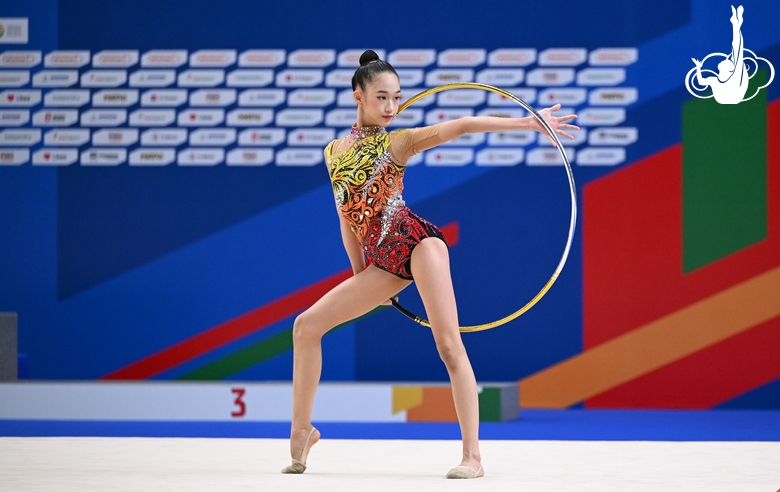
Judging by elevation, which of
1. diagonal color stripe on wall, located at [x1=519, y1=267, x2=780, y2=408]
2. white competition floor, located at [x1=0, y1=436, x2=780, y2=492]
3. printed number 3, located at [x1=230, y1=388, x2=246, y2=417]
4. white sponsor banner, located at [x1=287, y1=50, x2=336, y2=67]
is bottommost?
white competition floor, located at [x1=0, y1=436, x2=780, y2=492]

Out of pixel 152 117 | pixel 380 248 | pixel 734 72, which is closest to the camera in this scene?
pixel 380 248

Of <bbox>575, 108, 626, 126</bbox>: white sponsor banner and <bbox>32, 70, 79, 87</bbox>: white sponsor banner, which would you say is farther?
<bbox>32, 70, 79, 87</bbox>: white sponsor banner

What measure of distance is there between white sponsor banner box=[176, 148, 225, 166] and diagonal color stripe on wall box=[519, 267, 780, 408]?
107 inches

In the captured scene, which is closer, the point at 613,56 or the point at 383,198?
the point at 383,198

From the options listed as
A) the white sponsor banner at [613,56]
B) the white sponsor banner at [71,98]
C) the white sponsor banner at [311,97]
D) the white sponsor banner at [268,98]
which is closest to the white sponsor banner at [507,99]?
the white sponsor banner at [613,56]

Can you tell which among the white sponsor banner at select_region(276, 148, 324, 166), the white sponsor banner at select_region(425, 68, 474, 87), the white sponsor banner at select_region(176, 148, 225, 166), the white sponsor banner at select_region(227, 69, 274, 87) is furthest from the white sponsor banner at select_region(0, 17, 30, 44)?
the white sponsor banner at select_region(425, 68, 474, 87)

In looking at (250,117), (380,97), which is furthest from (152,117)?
(380,97)

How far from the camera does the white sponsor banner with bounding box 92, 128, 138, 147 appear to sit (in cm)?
750

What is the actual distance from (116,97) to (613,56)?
360 cm

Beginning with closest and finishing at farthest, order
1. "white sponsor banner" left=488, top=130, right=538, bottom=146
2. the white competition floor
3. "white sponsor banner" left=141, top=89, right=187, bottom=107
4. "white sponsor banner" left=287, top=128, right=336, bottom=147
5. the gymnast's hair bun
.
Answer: the white competition floor < the gymnast's hair bun < "white sponsor banner" left=488, top=130, right=538, bottom=146 < "white sponsor banner" left=287, top=128, right=336, bottom=147 < "white sponsor banner" left=141, top=89, right=187, bottom=107

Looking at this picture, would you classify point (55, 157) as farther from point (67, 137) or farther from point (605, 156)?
point (605, 156)

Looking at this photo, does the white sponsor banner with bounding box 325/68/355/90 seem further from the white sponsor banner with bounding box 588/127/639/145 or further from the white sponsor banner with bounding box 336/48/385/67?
the white sponsor banner with bounding box 588/127/639/145

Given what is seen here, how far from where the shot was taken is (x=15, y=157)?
24.8 feet

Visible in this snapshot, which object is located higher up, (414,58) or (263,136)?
(414,58)
